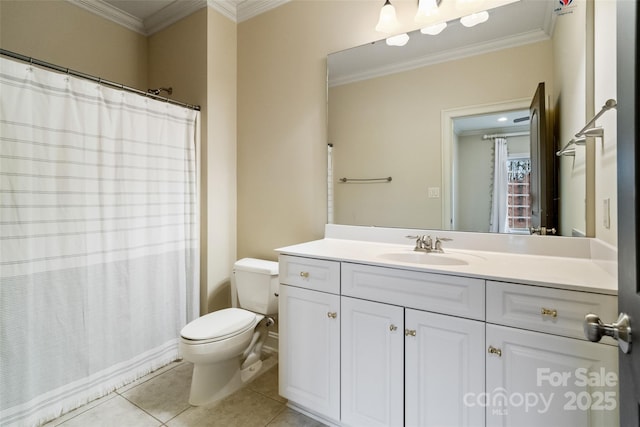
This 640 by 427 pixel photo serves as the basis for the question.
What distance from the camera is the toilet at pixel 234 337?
174cm

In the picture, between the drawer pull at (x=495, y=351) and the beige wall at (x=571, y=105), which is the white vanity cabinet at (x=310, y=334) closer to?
the drawer pull at (x=495, y=351)

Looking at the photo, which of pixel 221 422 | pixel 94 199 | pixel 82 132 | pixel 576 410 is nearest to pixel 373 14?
pixel 82 132

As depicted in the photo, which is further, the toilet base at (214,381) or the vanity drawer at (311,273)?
the toilet base at (214,381)

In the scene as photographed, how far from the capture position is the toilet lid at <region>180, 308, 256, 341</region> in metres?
1.75

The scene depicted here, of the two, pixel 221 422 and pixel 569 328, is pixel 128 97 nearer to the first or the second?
pixel 221 422

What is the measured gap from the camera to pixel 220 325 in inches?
72.5

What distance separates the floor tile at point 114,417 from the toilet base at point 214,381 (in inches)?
8.8

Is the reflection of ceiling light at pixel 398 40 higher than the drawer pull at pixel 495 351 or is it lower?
higher

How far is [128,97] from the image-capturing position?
1957 mm

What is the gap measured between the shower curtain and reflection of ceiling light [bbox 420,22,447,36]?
164cm

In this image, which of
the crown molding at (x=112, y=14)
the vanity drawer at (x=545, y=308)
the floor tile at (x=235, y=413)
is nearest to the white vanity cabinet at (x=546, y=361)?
the vanity drawer at (x=545, y=308)

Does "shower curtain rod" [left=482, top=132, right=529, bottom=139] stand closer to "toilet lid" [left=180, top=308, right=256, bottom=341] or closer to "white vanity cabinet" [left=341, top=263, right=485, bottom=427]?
"white vanity cabinet" [left=341, top=263, right=485, bottom=427]

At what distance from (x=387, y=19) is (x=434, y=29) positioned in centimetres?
27

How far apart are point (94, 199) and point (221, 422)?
142 centimetres
